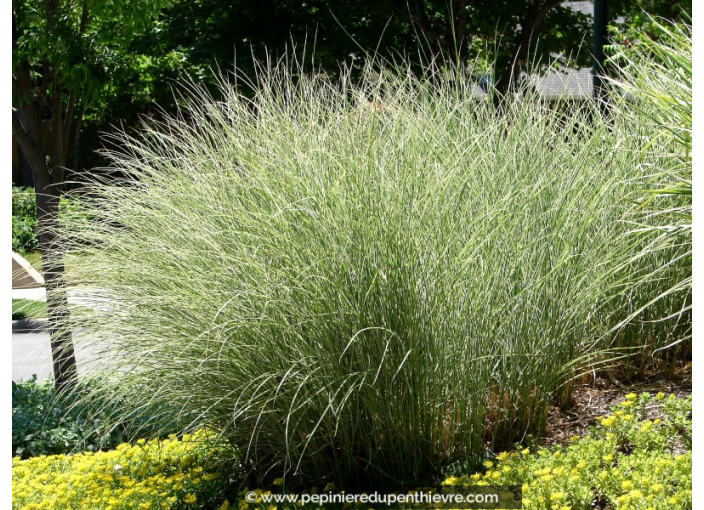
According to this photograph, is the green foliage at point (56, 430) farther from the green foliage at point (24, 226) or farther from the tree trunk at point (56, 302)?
the green foliage at point (24, 226)

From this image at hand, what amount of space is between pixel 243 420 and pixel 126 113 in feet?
47.8

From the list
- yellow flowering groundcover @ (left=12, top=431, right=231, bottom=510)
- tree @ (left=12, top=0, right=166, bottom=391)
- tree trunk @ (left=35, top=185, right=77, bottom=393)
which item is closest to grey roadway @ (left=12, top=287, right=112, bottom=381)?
tree trunk @ (left=35, top=185, right=77, bottom=393)

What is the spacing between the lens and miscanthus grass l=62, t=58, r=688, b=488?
352 centimetres

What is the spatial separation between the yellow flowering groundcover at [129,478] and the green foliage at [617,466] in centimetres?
140

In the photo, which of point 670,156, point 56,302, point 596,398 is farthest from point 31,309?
point 670,156

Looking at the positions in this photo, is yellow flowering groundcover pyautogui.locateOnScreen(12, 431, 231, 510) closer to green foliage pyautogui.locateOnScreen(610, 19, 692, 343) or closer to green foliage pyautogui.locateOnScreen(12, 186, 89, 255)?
green foliage pyautogui.locateOnScreen(610, 19, 692, 343)

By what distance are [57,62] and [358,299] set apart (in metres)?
3.54

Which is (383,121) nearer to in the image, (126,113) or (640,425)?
(640,425)

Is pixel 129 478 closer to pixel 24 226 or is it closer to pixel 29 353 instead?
pixel 29 353

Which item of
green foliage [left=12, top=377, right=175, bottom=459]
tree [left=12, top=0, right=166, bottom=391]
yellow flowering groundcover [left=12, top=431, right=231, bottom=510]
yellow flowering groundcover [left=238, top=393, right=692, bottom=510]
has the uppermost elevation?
tree [left=12, top=0, right=166, bottom=391]

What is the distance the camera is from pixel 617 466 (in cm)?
343

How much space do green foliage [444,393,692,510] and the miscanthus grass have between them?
32 centimetres

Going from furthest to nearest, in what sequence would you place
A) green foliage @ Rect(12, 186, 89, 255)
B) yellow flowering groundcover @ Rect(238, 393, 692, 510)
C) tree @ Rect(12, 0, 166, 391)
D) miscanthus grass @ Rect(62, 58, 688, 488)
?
green foliage @ Rect(12, 186, 89, 255) < tree @ Rect(12, 0, 166, 391) < miscanthus grass @ Rect(62, 58, 688, 488) < yellow flowering groundcover @ Rect(238, 393, 692, 510)

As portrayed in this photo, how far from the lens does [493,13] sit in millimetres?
13219
